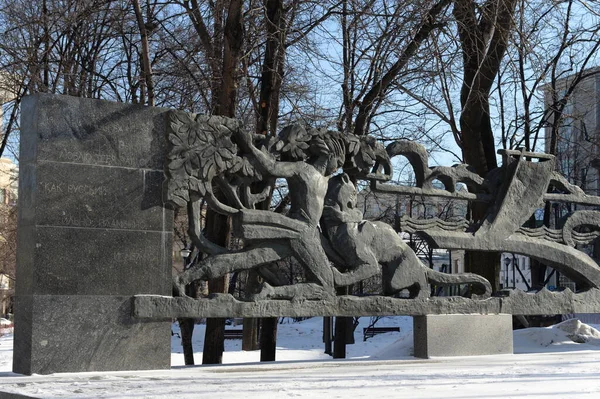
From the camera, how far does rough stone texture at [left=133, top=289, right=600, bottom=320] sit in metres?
9.16

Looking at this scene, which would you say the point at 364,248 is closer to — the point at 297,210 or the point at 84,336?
the point at 297,210

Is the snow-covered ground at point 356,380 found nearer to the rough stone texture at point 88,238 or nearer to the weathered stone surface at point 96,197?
the rough stone texture at point 88,238

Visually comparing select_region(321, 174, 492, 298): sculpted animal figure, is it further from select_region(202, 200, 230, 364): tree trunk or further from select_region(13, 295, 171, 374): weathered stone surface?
select_region(202, 200, 230, 364): tree trunk

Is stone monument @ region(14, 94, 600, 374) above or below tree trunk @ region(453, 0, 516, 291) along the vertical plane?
below

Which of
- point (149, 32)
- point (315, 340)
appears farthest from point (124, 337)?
point (315, 340)

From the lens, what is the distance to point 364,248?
1034cm

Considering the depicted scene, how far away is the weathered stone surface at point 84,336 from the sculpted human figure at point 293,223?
64 centimetres

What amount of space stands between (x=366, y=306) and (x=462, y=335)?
1484 millimetres

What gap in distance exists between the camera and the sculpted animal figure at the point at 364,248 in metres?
10.3

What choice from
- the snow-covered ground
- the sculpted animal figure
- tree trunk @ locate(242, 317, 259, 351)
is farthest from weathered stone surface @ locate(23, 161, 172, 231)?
tree trunk @ locate(242, 317, 259, 351)

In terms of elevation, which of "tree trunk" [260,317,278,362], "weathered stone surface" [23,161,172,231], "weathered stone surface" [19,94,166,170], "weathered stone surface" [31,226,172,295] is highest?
"weathered stone surface" [19,94,166,170]

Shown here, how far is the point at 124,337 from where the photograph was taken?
8922mm

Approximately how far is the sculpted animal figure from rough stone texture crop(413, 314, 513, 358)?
415 millimetres

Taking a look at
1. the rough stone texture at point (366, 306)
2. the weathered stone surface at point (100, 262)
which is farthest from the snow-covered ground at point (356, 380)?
the weathered stone surface at point (100, 262)
